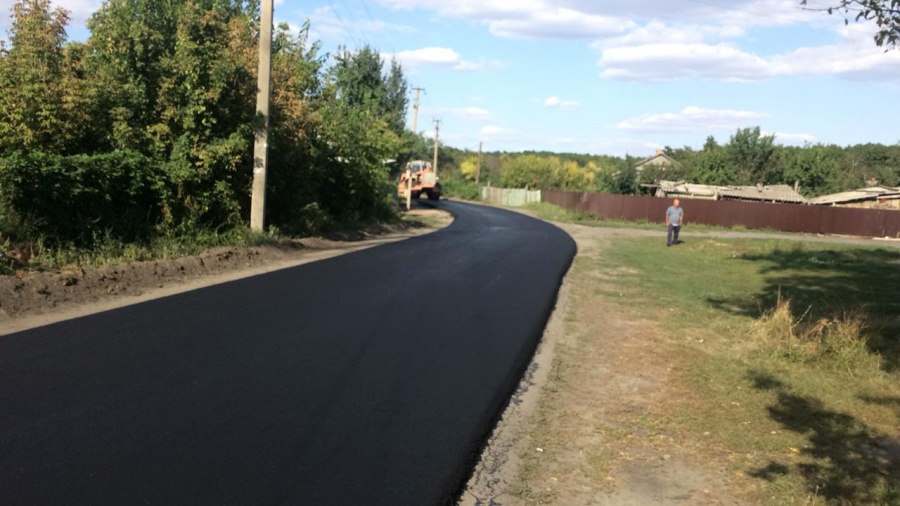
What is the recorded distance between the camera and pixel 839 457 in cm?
520

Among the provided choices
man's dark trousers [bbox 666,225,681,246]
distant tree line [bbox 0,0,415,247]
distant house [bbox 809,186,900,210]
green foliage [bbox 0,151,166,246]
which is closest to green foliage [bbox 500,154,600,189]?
distant house [bbox 809,186,900,210]

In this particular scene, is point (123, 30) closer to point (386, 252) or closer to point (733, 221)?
point (386, 252)

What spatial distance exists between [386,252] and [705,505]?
1402cm

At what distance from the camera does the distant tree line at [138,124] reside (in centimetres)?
1230

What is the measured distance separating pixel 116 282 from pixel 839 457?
9.70m

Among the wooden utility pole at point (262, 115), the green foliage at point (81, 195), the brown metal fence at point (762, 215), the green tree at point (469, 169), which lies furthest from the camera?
the green tree at point (469, 169)

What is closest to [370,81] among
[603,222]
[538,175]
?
[603,222]

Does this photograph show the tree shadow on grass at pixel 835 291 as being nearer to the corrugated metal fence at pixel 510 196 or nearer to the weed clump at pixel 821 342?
the weed clump at pixel 821 342

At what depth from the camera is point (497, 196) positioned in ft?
260

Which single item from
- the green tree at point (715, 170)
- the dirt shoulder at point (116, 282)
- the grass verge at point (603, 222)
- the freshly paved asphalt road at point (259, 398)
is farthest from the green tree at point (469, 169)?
the freshly paved asphalt road at point (259, 398)

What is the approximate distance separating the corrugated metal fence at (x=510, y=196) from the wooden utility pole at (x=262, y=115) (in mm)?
52791

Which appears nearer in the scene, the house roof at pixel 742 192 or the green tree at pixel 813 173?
the house roof at pixel 742 192

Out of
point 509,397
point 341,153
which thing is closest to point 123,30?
point 341,153

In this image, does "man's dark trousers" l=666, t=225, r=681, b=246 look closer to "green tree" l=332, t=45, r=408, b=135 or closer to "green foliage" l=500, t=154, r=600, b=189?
"green tree" l=332, t=45, r=408, b=135
